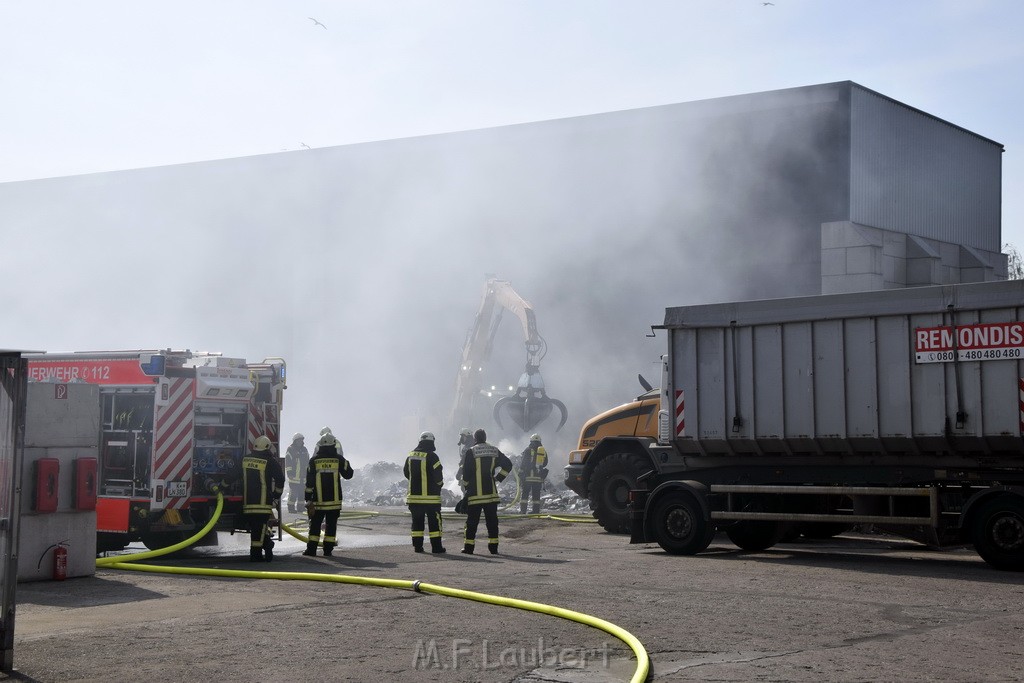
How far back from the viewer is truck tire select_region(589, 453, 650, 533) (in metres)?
16.3

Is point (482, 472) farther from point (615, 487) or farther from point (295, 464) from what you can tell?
point (295, 464)

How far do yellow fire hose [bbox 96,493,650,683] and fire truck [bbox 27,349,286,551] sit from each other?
354mm

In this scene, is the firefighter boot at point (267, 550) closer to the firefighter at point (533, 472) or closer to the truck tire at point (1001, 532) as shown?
the truck tire at point (1001, 532)

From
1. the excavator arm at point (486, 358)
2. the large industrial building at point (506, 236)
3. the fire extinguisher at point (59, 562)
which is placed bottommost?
the fire extinguisher at point (59, 562)

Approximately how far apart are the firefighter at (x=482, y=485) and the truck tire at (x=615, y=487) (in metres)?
3.02

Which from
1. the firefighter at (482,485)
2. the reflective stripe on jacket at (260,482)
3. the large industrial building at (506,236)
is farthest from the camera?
the large industrial building at (506,236)

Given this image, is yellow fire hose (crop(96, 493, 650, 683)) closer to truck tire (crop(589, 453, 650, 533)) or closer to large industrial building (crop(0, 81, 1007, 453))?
truck tire (crop(589, 453, 650, 533))

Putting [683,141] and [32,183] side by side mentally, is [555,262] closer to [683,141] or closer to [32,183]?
[683,141]

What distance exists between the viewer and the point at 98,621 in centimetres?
788

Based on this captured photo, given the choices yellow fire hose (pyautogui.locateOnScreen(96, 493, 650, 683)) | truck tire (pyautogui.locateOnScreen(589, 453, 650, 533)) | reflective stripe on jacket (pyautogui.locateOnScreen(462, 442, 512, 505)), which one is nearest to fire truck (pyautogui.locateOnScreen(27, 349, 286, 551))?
yellow fire hose (pyautogui.locateOnScreen(96, 493, 650, 683))

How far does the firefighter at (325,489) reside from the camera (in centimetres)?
1303

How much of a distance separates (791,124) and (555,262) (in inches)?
415

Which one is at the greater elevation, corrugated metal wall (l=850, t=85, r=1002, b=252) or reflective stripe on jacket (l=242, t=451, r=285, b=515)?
corrugated metal wall (l=850, t=85, r=1002, b=252)

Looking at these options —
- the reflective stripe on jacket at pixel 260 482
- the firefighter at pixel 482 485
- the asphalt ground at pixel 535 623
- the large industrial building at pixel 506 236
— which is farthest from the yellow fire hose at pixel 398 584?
the large industrial building at pixel 506 236
